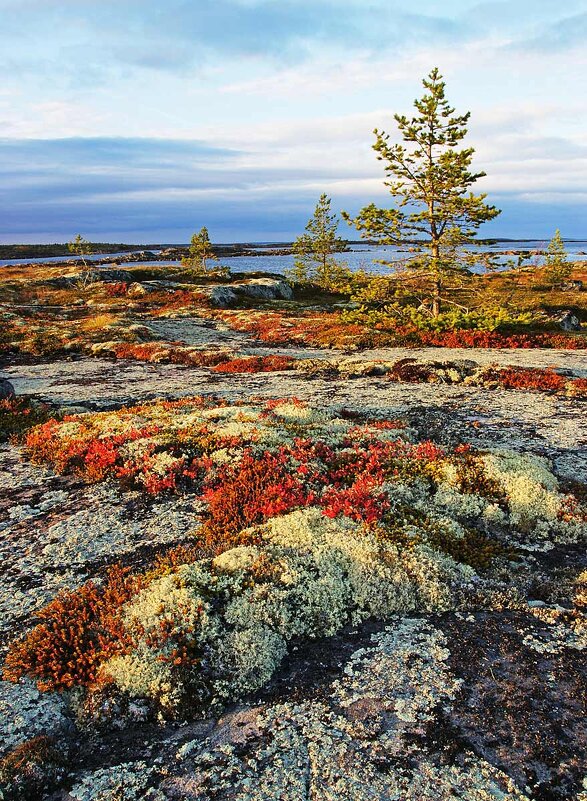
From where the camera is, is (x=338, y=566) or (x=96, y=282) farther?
(x=96, y=282)

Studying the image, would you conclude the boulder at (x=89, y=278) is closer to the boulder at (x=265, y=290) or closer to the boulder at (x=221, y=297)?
the boulder at (x=265, y=290)

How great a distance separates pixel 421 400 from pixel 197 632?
1356 cm

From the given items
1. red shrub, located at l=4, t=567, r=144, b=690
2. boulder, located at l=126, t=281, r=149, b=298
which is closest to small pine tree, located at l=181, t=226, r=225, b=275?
boulder, located at l=126, t=281, r=149, b=298

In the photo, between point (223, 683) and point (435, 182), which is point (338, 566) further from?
point (435, 182)

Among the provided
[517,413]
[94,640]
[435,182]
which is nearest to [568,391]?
[517,413]

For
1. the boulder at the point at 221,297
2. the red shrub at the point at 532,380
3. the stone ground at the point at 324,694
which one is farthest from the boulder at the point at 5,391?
→ the boulder at the point at 221,297

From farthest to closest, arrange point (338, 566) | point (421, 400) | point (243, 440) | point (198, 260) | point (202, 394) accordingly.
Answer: point (198, 260) < point (202, 394) < point (421, 400) < point (243, 440) < point (338, 566)

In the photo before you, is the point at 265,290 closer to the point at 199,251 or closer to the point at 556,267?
the point at 199,251

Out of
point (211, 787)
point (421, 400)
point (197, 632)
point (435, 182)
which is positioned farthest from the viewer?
point (435, 182)

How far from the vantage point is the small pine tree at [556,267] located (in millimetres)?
92938

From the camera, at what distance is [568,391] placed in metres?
19.0

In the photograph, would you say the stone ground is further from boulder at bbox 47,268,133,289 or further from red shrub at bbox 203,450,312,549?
boulder at bbox 47,268,133,289

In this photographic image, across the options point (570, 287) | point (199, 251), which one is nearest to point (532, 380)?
point (570, 287)

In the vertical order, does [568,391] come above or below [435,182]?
below
